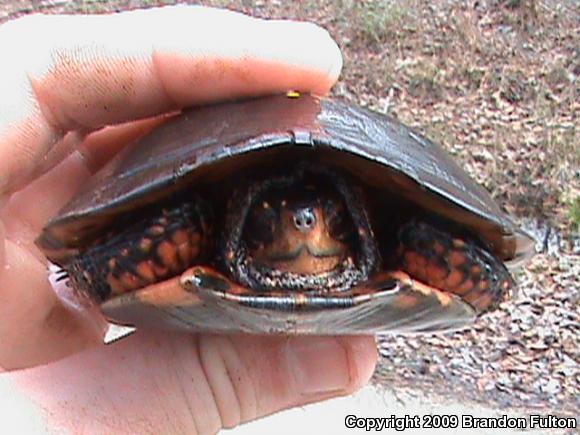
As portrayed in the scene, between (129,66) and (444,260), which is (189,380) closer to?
(444,260)

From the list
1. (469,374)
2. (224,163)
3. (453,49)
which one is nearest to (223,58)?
(224,163)

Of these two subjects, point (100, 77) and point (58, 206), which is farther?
point (58, 206)

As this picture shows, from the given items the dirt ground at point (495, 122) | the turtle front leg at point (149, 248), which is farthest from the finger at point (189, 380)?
the dirt ground at point (495, 122)

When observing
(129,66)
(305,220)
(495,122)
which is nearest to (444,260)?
(305,220)

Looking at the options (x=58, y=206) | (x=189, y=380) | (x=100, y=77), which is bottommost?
(x=189, y=380)

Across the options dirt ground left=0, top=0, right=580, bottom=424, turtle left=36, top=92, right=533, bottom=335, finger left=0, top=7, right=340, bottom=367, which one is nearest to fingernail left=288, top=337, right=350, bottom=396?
turtle left=36, top=92, right=533, bottom=335

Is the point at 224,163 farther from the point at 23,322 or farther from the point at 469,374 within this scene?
the point at 469,374

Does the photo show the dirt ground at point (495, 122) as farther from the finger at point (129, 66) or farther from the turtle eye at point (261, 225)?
the turtle eye at point (261, 225)
